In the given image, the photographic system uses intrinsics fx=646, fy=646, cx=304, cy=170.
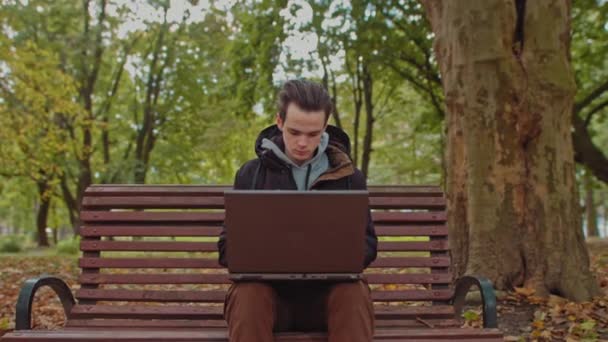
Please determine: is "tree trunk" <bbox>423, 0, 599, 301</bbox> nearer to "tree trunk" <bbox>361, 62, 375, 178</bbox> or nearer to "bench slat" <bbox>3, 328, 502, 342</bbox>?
"bench slat" <bbox>3, 328, 502, 342</bbox>

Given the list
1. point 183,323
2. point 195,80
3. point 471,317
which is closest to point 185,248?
point 183,323

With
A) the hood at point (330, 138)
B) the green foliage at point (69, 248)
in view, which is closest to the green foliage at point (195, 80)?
the green foliage at point (69, 248)

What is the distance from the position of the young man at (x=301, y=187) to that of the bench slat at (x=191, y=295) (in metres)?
0.87

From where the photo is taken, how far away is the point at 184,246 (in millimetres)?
3799

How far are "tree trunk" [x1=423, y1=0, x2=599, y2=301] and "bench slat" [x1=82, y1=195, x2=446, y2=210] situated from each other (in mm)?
1906

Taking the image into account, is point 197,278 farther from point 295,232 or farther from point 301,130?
point 295,232

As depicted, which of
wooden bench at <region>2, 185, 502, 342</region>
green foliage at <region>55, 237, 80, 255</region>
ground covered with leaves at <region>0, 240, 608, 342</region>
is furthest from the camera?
green foliage at <region>55, 237, 80, 255</region>

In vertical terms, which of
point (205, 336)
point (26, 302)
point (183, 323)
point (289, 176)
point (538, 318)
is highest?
point (289, 176)

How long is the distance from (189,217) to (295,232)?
1.54 meters

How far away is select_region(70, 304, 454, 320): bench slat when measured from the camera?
3.62 m

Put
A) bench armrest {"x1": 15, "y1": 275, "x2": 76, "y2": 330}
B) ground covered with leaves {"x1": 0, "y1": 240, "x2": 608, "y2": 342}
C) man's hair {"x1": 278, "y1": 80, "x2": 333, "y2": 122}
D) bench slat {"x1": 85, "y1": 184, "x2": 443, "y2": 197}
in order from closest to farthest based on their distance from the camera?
1. man's hair {"x1": 278, "y1": 80, "x2": 333, "y2": 122}
2. bench armrest {"x1": 15, "y1": 275, "x2": 76, "y2": 330}
3. bench slat {"x1": 85, "y1": 184, "x2": 443, "y2": 197}
4. ground covered with leaves {"x1": 0, "y1": 240, "x2": 608, "y2": 342}

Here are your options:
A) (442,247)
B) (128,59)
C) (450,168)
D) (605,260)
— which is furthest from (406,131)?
(442,247)

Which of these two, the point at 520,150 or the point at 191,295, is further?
the point at 520,150

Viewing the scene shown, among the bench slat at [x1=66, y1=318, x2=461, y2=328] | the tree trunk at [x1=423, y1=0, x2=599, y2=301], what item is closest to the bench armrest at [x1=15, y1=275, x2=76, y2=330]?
the bench slat at [x1=66, y1=318, x2=461, y2=328]
